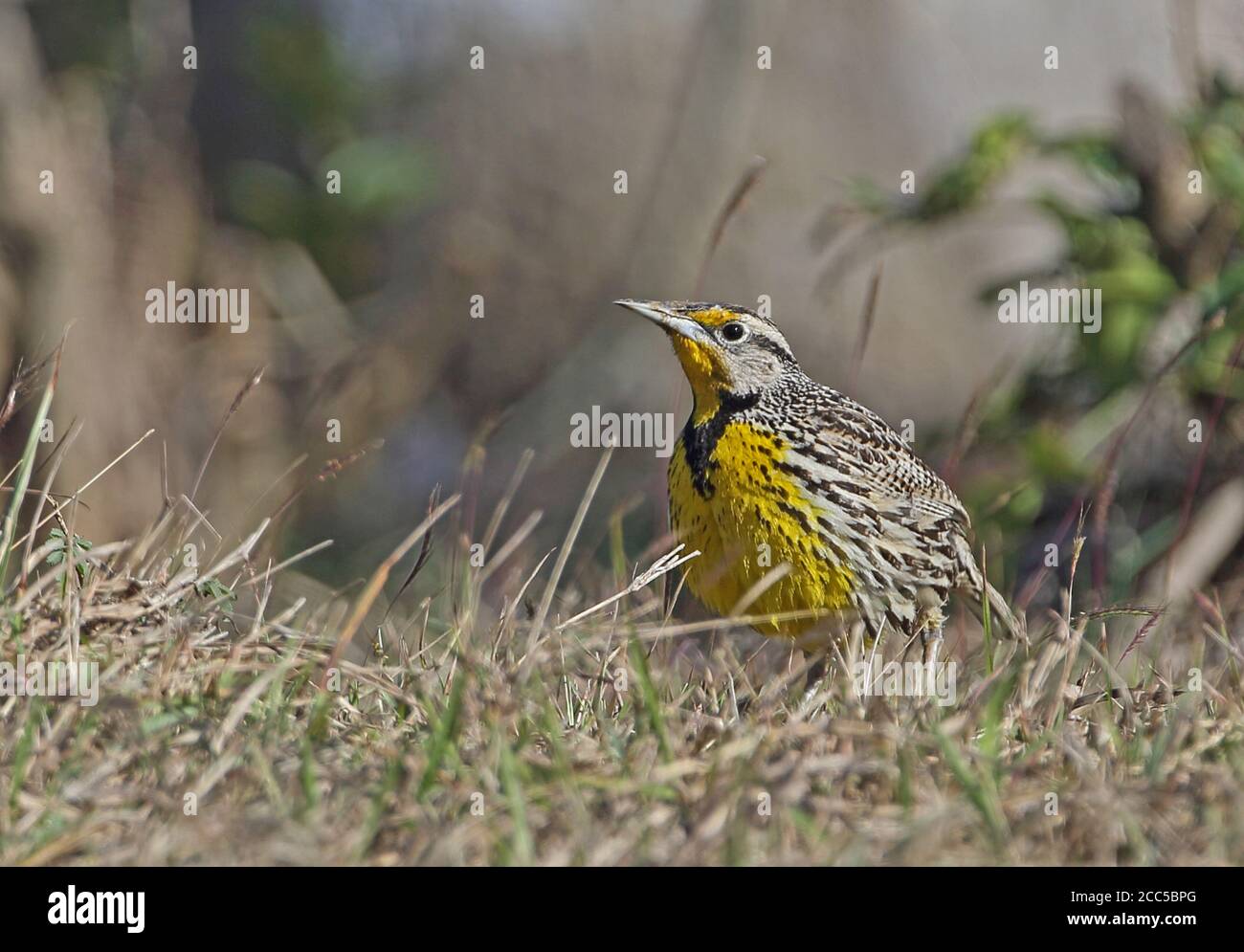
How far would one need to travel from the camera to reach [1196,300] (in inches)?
210

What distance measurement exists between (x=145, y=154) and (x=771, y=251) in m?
3.92

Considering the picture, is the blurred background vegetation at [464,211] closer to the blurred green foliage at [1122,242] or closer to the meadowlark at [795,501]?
the blurred green foliage at [1122,242]

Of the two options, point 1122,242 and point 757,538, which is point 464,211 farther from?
point 757,538

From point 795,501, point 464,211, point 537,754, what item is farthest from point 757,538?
point 464,211

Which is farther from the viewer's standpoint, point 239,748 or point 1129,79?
point 1129,79

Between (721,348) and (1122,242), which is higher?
(1122,242)

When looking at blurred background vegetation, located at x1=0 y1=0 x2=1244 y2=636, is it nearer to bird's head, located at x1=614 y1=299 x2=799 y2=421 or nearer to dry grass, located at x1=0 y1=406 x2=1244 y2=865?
bird's head, located at x1=614 y1=299 x2=799 y2=421

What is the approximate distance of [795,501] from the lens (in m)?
3.78

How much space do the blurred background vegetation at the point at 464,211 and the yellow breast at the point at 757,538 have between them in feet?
11.7

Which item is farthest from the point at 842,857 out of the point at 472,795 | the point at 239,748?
the point at 239,748

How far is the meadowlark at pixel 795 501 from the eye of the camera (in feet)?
12.3

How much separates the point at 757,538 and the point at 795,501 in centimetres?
14

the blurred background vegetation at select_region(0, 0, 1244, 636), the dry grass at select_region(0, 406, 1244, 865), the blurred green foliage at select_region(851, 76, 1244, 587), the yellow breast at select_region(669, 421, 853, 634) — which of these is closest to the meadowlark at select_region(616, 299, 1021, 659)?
the yellow breast at select_region(669, 421, 853, 634)

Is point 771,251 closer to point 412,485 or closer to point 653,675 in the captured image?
point 412,485
